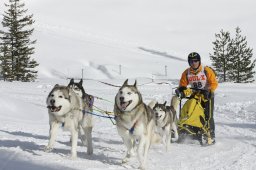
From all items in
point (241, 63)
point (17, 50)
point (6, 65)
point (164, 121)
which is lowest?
point (164, 121)

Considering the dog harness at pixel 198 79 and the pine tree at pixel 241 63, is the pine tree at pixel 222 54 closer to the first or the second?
the pine tree at pixel 241 63

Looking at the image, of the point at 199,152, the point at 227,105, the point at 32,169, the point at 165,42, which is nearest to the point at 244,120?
the point at 227,105

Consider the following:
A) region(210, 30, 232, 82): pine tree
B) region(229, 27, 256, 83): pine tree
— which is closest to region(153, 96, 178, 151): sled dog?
region(229, 27, 256, 83): pine tree

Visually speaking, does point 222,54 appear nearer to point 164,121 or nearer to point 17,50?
point 17,50

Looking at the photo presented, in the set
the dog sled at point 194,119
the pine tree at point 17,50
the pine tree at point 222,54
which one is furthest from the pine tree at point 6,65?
the dog sled at point 194,119

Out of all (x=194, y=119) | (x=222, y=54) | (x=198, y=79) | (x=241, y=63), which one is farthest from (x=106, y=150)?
(x=222, y=54)

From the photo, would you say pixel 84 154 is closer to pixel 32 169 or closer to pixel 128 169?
pixel 128 169

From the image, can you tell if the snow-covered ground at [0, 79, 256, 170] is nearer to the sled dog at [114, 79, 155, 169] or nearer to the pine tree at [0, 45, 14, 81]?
the sled dog at [114, 79, 155, 169]

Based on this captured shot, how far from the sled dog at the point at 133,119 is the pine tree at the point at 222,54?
1440 inches

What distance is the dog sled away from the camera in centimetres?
746

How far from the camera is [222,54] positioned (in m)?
41.6

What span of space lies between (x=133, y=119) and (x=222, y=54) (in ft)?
122

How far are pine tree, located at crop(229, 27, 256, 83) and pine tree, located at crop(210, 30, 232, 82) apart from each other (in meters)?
Result: 0.52

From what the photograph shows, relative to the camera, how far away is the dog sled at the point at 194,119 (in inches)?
294
